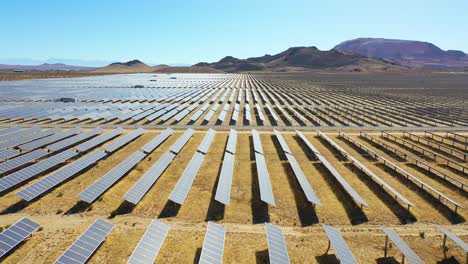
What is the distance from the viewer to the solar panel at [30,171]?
21.5 m

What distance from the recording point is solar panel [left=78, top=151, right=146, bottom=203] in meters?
19.9

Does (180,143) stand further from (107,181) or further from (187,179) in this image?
(107,181)

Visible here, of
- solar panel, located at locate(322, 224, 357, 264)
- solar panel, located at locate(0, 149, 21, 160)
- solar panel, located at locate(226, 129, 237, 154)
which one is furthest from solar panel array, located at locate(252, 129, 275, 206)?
solar panel, located at locate(0, 149, 21, 160)

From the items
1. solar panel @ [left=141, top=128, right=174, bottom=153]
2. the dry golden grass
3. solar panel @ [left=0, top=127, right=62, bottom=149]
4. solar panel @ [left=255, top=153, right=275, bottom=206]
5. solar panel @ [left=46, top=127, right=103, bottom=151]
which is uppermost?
solar panel @ [left=0, top=127, right=62, bottom=149]

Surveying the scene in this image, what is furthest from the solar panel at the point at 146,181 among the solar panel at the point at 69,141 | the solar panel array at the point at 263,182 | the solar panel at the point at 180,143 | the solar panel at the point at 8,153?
the solar panel at the point at 8,153

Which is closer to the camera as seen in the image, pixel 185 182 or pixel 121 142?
pixel 185 182

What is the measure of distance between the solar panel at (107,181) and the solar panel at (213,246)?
345 inches

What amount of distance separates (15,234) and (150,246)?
6.94 meters

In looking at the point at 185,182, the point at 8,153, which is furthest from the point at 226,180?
the point at 8,153

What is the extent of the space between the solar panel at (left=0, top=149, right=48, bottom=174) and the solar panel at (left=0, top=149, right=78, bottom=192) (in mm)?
1357

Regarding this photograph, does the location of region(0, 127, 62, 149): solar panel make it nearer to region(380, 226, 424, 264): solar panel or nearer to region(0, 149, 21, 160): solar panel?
region(0, 149, 21, 160): solar panel

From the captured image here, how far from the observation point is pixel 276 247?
14.4 meters

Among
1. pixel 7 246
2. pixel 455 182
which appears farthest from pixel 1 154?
pixel 455 182

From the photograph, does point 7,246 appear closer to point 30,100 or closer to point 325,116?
point 325,116
